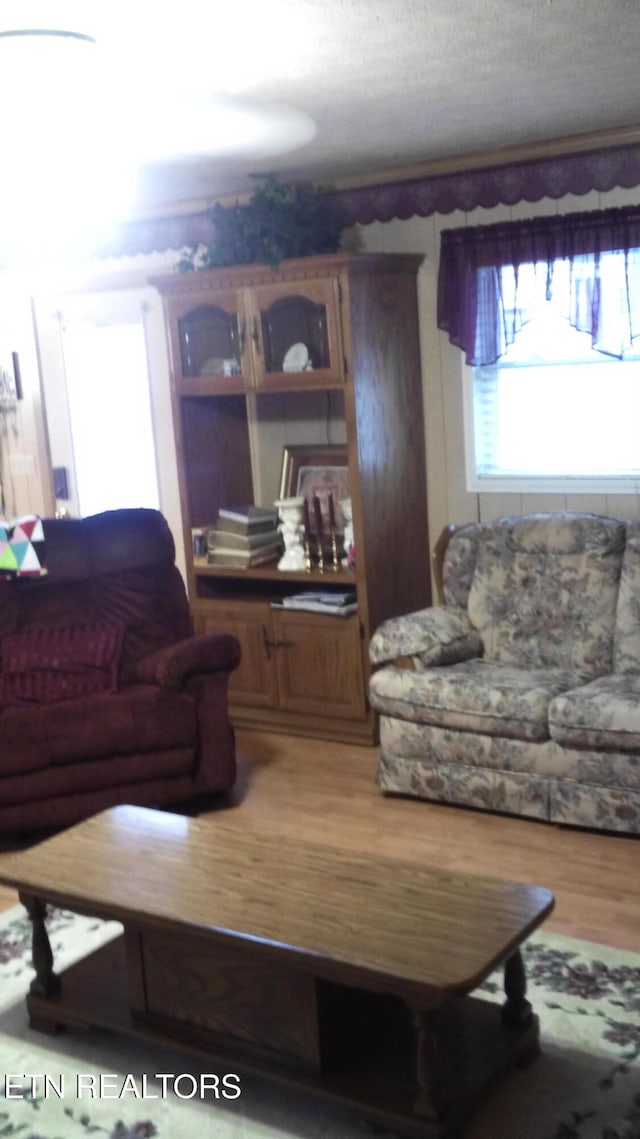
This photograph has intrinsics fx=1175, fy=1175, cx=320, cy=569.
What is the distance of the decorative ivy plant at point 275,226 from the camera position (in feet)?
15.4

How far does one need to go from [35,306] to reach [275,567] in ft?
6.90

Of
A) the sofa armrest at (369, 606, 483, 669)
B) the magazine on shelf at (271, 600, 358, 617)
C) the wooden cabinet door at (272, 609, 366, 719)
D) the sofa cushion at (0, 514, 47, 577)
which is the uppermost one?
the sofa cushion at (0, 514, 47, 577)

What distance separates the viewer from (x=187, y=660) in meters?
4.15

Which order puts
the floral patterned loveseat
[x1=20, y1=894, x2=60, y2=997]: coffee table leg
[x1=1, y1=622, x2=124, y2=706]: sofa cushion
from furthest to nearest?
[x1=1, y1=622, x2=124, y2=706]: sofa cushion
the floral patterned loveseat
[x1=20, y1=894, x2=60, y2=997]: coffee table leg

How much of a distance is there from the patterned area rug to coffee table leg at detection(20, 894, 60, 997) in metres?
0.12

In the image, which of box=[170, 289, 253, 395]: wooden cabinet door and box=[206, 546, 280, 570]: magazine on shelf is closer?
box=[170, 289, 253, 395]: wooden cabinet door

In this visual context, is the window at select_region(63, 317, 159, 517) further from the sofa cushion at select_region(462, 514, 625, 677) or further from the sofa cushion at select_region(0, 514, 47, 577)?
the sofa cushion at select_region(462, 514, 625, 677)

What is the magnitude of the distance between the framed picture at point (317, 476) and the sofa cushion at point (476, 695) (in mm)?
974

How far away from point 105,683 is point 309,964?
81.6 inches

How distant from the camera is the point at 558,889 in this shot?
136 inches

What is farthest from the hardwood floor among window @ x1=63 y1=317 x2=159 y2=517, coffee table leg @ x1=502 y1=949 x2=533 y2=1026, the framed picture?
window @ x1=63 y1=317 x2=159 y2=517

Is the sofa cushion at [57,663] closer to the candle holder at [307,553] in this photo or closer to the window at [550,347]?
the candle holder at [307,553]

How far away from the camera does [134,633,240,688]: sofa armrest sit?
4.14 meters

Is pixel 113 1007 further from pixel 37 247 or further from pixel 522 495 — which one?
pixel 37 247
